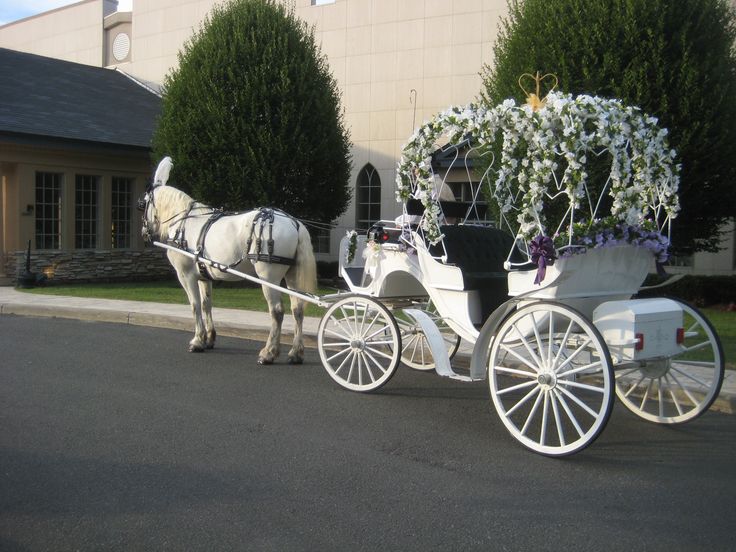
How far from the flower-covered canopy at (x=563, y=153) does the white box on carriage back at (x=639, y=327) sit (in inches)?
22.3

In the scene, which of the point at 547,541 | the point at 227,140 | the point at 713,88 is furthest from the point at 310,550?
the point at 227,140

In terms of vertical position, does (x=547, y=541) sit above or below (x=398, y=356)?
below

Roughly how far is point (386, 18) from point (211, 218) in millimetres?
15013

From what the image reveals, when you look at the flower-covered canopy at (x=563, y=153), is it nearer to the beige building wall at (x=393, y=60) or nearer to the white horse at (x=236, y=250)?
the white horse at (x=236, y=250)

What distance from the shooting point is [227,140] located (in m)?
16.9

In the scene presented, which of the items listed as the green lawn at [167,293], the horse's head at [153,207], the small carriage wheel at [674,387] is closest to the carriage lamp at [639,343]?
the small carriage wheel at [674,387]

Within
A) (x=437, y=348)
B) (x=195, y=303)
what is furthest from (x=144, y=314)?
(x=437, y=348)

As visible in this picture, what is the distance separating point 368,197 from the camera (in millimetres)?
23375

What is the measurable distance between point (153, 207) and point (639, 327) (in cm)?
672

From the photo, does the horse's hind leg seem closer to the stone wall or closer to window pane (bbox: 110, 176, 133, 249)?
the stone wall

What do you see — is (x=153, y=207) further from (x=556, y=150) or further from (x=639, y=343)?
(x=639, y=343)

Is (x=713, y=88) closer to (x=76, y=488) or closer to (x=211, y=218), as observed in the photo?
(x=211, y=218)

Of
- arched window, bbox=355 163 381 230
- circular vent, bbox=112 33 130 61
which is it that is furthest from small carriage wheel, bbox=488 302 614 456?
circular vent, bbox=112 33 130 61

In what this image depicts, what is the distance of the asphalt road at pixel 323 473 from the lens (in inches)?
165
